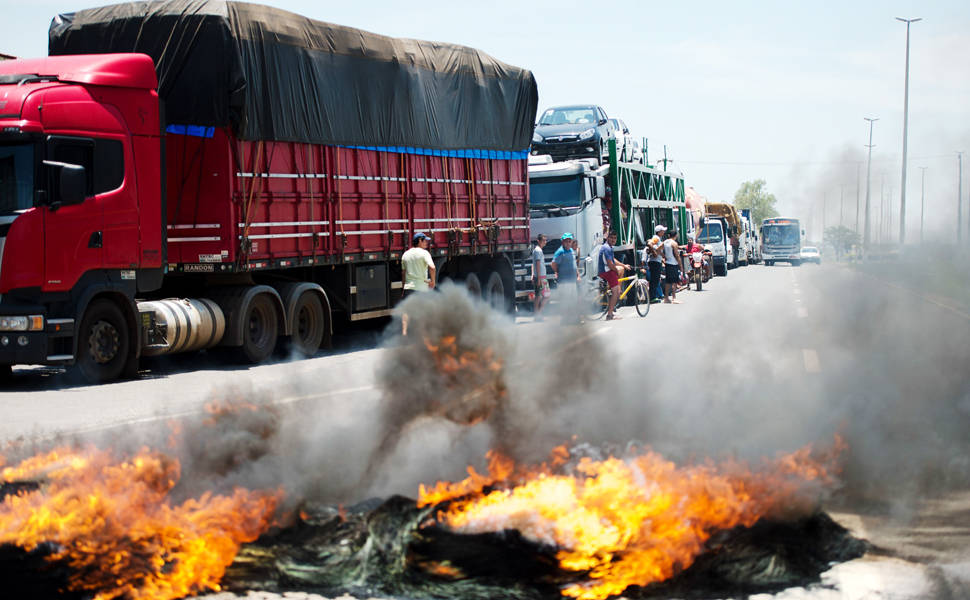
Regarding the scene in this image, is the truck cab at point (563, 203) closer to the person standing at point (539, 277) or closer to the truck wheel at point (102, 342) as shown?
the person standing at point (539, 277)

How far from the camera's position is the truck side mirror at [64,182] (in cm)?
1142

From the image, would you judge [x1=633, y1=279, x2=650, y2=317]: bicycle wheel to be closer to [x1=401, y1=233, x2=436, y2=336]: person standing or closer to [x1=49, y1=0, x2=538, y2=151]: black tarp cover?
[x1=49, y1=0, x2=538, y2=151]: black tarp cover

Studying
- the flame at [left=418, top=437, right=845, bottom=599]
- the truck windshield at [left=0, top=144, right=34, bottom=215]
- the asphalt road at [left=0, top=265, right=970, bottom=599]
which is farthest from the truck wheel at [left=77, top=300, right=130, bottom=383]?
the flame at [left=418, top=437, right=845, bottom=599]

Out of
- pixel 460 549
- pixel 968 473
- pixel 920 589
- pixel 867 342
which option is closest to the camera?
pixel 920 589

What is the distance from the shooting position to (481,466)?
6.10 meters

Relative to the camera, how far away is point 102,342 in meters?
12.3

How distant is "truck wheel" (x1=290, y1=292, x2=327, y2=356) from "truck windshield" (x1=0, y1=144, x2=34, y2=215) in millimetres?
4703

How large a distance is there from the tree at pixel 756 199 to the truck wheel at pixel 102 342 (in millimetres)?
178354

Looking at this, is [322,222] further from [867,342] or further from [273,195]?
[867,342]

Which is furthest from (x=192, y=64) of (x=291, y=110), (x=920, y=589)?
(x=920, y=589)

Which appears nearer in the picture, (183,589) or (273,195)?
(183,589)

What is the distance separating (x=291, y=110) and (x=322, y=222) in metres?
1.68

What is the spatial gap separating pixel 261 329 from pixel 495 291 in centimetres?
727

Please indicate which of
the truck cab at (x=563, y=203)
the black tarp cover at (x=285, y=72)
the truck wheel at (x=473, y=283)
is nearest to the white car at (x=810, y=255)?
the truck cab at (x=563, y=203)
